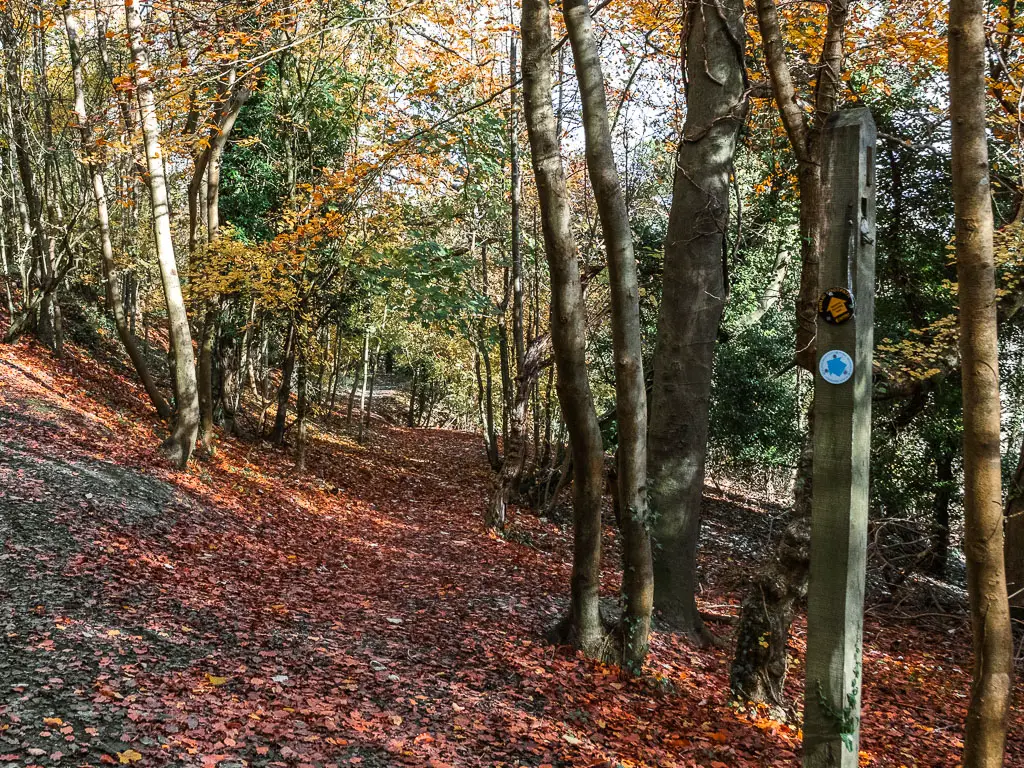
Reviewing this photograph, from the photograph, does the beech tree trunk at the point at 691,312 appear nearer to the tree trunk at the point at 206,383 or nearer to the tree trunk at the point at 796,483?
the tree trunk at the point at 796,483

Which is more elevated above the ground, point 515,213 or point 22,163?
point 22,163

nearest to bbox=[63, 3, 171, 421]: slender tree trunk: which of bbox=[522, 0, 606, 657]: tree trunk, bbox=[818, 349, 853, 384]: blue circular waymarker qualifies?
bbox=[522, 0, 606, 657]: tree trunk

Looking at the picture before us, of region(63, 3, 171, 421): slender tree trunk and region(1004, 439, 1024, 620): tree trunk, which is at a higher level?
region(63, 3, 171, 421): slender tree trunk

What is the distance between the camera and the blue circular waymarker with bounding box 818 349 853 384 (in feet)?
10.2

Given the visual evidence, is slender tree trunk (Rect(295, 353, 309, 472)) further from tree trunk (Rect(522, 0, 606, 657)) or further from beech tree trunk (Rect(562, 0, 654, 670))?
beech tree trunk (Rect(562, 0, 654, 670))

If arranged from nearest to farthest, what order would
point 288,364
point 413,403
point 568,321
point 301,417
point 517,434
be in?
point 568,321
point 517,434
point 288,364
point 301,417
point 413,403

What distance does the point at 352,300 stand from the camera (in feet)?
54.2

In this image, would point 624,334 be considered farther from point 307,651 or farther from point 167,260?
point 167,260

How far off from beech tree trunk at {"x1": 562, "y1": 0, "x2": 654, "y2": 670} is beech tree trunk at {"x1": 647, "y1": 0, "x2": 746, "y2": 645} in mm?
1372

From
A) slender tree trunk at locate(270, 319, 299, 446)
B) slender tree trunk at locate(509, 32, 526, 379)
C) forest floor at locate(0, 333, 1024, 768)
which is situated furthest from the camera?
slender tree trunk at locate(270, 319, 299, 446)

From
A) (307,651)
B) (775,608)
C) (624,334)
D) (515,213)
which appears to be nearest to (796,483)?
(775,608)

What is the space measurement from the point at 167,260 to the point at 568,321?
7185 mm

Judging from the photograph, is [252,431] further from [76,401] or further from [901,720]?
[901,720]

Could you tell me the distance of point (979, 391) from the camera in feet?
11.6
